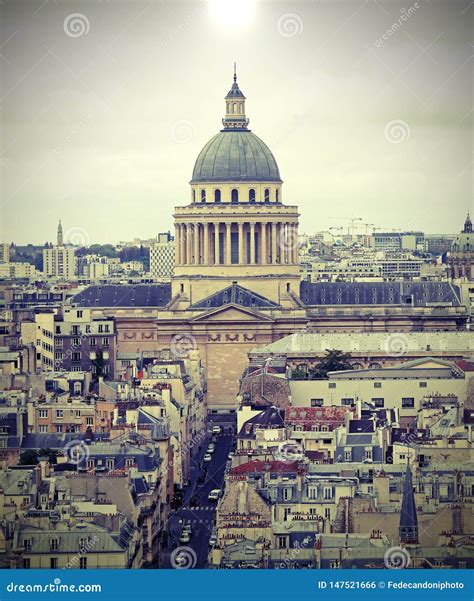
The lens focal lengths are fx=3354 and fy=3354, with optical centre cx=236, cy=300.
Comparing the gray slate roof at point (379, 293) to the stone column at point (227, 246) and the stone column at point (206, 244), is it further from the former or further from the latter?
the stone column at point (206, 244)

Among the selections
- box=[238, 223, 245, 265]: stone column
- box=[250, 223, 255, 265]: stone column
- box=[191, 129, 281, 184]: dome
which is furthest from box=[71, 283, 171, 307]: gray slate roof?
box=[191, 129, 281, 184]: dome

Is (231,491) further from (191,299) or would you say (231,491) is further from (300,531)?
(191,299)

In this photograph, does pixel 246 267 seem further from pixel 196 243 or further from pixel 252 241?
pixel 196 243

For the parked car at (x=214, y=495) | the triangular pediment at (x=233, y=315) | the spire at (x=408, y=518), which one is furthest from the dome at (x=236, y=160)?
the spire at (x=408, y=518)

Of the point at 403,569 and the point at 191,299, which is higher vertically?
the point at 191,299

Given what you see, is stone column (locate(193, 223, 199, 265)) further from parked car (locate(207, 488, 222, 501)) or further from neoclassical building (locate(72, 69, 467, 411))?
parked car (locate(207, 488, 222, 501))

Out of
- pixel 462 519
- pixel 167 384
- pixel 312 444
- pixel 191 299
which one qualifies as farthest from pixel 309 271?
pixel 462 519

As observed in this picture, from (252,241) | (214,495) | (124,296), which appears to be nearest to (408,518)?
(214,495)
